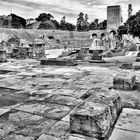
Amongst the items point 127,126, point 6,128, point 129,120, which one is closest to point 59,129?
point 6,128

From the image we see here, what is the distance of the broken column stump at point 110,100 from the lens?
10.5ft

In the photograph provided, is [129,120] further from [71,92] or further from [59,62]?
[59,62]

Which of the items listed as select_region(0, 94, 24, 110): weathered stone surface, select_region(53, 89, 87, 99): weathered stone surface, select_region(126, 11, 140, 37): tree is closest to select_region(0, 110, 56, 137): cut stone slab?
select_region(0, 94, 24, 110): weathered stone surface


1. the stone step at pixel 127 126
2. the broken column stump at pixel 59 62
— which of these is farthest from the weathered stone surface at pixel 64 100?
the broken column stump at pixel 59 62

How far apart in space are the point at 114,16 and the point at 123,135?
59.2 meters

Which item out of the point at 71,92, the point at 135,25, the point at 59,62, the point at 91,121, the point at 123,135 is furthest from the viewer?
the point at 135,25

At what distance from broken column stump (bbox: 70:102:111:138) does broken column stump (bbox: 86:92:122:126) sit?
272 mm

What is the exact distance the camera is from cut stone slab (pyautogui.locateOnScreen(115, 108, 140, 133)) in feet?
10.1

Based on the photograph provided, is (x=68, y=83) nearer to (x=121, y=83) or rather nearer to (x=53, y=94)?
(x=53, y=94)

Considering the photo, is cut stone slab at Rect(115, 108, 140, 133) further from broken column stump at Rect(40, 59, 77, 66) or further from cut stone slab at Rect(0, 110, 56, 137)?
broken column stump at Rect(40, 59, 77, 66)

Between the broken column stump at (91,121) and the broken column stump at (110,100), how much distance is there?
27 cm

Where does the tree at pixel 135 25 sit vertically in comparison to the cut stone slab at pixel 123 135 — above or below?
above

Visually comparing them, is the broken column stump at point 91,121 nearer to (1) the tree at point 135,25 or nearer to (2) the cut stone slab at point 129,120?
(2) the cut stone slab at point 129,120

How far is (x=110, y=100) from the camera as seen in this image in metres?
3.33
